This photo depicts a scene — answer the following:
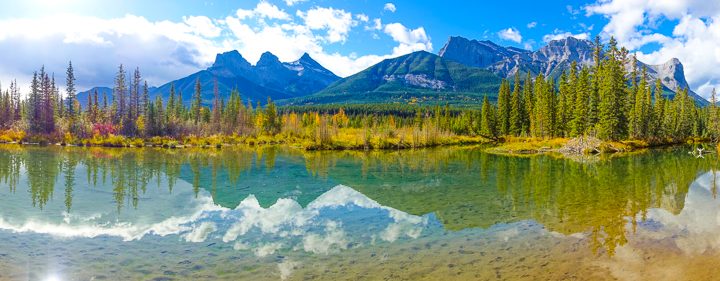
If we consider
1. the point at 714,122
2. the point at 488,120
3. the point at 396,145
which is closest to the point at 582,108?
the point at 396,145

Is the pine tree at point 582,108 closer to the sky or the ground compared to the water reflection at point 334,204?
closer to the sky

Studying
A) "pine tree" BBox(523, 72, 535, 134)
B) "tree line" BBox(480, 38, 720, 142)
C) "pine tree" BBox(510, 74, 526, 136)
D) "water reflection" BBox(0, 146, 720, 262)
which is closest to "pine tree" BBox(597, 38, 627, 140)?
"tree line" BBox(480, 38, 720, 142)

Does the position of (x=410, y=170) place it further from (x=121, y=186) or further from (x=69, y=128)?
(x=69, y=128)

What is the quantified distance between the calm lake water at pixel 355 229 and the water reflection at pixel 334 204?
7 centimetres

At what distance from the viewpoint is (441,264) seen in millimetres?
10375

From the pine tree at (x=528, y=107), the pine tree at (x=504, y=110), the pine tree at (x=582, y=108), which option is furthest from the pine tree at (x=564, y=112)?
the pine tree at (x=504, y=110)

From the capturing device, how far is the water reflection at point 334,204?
13461 millimetres

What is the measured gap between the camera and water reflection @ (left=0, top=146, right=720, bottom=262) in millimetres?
13461

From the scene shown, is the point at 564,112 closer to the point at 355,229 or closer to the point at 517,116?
the point at 517,116

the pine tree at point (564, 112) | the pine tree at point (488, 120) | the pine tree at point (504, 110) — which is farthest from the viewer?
the pine tree at point (488, 120)

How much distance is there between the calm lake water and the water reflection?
73 millimetres

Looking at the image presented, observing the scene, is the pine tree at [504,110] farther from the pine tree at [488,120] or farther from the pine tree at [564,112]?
the pine tree at [564,112]

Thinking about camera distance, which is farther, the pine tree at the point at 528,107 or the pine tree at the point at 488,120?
the pine tree at the point at 488,120

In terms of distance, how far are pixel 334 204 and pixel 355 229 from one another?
4.82 meters
